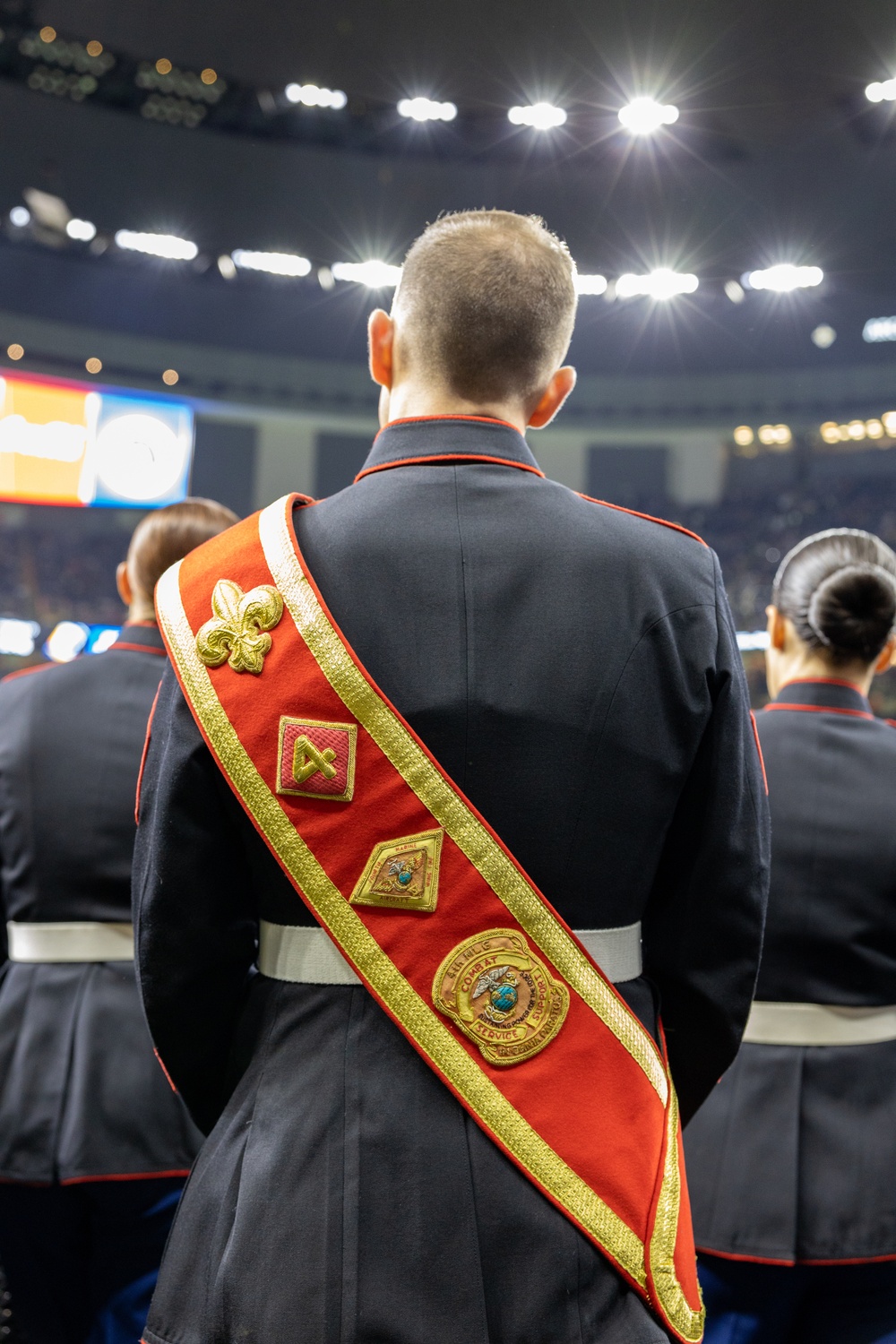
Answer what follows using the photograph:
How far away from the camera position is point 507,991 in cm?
87

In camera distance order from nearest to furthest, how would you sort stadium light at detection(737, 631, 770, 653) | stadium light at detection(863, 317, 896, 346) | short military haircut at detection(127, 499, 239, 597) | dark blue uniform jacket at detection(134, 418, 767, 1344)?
dark blue uniform jacket at detection(134, 418, 767, 1344) < short military haircut at detection(127, 499, 239, 597) < stadium light at detection(737, 631, 770, 653) < stadium light at detection(863, 317, 896, 346)

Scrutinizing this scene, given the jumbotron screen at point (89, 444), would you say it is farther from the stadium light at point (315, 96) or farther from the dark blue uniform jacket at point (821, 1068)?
the dark blue uniform jacket at point (821, 1068)

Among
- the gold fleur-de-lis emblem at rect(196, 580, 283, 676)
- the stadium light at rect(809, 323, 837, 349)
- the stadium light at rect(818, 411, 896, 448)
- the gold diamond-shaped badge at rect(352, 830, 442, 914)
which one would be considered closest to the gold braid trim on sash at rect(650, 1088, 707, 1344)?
the gold diamond-shaped badge at rect(352, 830, 442, 914)

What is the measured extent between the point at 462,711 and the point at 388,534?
0.51 feet

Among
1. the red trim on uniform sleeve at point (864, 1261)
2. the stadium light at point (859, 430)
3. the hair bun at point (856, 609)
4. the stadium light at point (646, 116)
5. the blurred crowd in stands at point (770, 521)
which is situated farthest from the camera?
the stadium light at point (859, 430)

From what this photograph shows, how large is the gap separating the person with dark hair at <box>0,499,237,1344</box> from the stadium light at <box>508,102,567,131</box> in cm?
857

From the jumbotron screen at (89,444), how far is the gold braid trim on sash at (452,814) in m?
11.0

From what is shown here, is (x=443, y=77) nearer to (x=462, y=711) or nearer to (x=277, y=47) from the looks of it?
(x=277, y=47)

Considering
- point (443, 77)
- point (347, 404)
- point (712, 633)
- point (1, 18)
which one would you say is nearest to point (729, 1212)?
point (712, 633)

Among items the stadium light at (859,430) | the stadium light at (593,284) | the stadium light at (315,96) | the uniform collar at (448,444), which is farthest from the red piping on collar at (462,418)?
the stadium light at (859,430)

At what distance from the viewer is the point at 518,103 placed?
8945mm

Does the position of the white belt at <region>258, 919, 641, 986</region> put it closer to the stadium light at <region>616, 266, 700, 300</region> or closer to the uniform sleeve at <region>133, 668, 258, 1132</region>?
the uniform sleeve at <region>133, 668, 258, 1132</region>

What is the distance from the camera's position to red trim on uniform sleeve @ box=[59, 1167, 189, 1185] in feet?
5.33

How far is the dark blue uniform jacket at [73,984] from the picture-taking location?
1650mm
